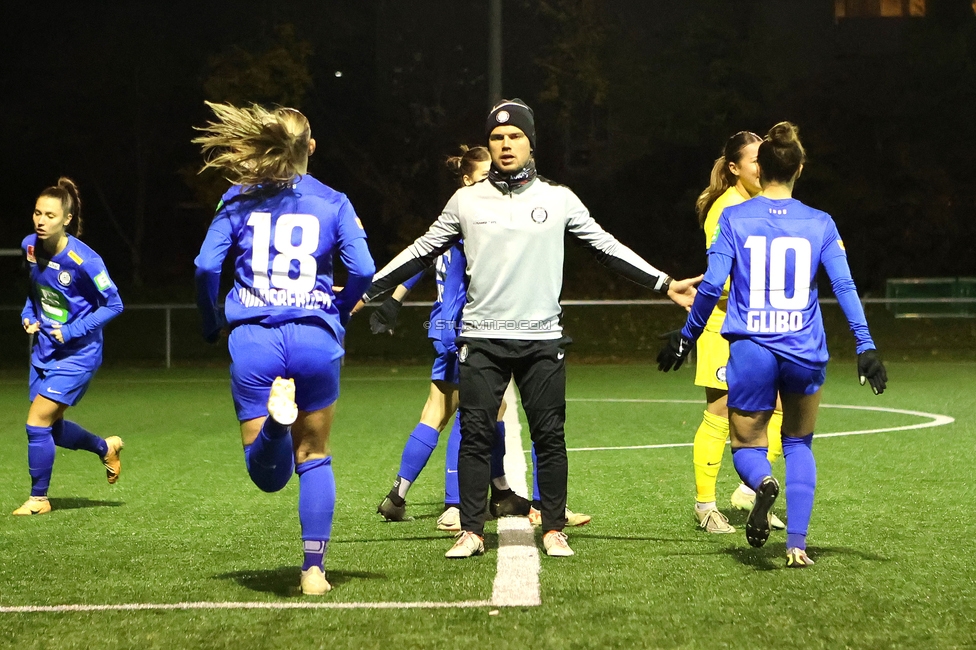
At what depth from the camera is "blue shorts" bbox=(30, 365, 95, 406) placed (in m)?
8.03

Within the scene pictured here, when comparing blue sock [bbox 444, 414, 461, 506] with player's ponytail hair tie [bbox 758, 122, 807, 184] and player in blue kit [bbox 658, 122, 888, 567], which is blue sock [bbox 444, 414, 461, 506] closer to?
player in blue kit [bbox 658, 122, 888, 567]

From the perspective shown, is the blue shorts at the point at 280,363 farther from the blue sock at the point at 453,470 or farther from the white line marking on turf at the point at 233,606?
the blue sock at the point at 453,470

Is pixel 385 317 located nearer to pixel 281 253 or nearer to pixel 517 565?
pixel 517 565

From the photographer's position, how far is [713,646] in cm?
460

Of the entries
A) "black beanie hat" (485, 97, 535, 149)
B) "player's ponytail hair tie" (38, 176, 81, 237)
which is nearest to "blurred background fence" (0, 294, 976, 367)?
"player's ponytail hair tie" (38, 176, 81, 237)

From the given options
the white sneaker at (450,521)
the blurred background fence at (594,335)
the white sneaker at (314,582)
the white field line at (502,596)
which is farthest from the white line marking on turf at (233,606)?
the blurred background fence at (594,335)

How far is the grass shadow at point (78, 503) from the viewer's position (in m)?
8.25

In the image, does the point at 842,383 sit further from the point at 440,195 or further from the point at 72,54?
the point at 72,54

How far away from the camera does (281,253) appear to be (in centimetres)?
536

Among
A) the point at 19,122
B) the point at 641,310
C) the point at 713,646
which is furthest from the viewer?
the point at 19,122

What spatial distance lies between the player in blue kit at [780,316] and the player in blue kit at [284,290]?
1.66m

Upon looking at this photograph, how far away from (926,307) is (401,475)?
73.1 feet

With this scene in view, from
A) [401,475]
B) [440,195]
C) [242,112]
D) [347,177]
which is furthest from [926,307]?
[242,112]

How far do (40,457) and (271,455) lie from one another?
340cm
